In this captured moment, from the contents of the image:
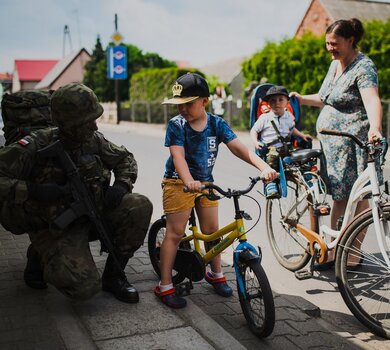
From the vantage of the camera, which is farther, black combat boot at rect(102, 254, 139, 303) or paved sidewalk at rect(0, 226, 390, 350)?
black combat boot at rect(102, 254, 139, 303)

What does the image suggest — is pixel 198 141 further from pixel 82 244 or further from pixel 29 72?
pixel 29 72

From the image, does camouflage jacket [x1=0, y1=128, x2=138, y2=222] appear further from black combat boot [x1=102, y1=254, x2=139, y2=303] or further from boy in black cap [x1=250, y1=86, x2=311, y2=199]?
boy in black cap [x1=250, y1=86, x2=311, y2=199]

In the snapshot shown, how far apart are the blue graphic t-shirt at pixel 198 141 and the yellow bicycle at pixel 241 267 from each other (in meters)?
0.28

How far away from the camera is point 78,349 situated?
301 centimetres

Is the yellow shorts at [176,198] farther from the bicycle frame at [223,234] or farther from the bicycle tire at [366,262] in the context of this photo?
the bicycle tire at [366,262]

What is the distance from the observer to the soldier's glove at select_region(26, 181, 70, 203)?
346 centimetres

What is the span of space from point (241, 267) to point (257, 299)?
0.23 meters

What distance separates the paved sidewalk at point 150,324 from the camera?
3166 mm

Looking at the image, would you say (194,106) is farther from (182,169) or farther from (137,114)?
(137,114)

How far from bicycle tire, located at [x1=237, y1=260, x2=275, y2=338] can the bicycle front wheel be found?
111 centimetres

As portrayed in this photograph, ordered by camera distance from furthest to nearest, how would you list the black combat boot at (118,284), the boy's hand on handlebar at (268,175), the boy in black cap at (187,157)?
the black combat boot at (118,284) → the boy in black cap at (187,157) → the boy's hand on handlebar at (268,175)

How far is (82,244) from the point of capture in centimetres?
370

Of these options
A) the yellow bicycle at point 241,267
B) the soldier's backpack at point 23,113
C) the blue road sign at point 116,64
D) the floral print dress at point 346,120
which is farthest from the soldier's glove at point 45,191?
the blue road sign at point 116,64

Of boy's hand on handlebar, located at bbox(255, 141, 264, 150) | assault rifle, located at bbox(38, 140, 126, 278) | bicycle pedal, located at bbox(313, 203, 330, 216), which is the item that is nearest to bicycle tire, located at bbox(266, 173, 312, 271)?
bicycle pedal, located at bbox(313, 203, 330, 216)
